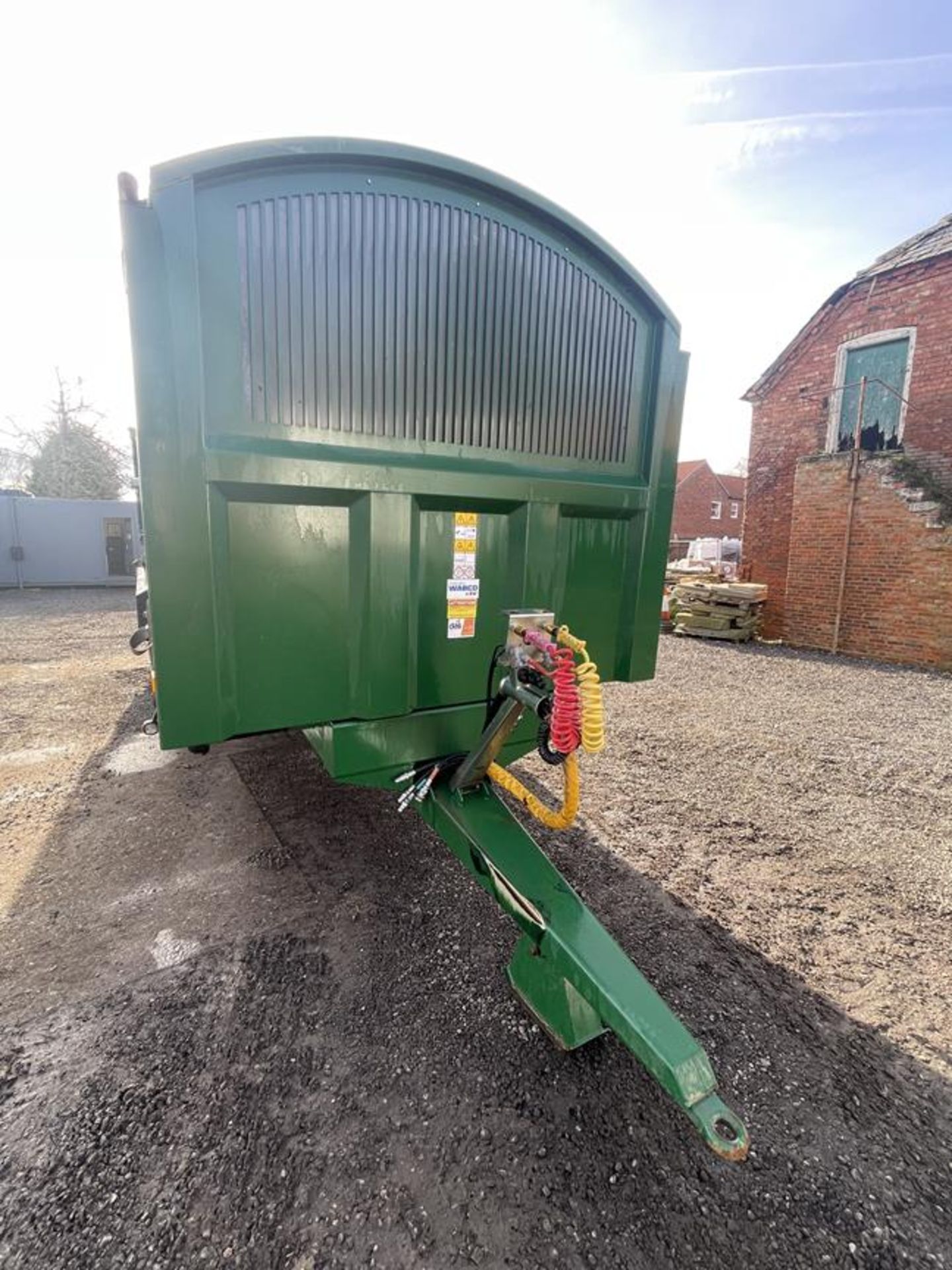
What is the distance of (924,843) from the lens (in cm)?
386

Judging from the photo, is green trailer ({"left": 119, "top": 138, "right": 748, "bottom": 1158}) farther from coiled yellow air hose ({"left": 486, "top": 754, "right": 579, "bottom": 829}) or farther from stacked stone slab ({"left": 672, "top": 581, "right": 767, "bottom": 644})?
stacked stone slab ({"left": 672, "top": 581, "right": 767, "bottom": 644})

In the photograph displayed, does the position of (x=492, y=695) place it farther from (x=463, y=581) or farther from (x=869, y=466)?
(x=869, y=466)

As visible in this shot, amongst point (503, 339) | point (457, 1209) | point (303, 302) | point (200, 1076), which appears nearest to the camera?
point (457, 1209)

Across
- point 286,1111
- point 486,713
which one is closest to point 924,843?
point 486,713

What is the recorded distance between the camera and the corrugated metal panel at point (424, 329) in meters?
1.76

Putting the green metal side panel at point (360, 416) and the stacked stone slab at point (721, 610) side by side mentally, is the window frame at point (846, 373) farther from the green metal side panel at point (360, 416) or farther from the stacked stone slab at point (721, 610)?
the green metal side panel at point (360, 416)

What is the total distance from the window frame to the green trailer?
34.5 ft

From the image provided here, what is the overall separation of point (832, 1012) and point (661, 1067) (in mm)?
1472

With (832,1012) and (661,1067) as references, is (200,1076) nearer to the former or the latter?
(661,1067)

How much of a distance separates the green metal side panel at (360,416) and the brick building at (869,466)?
9.74 meters

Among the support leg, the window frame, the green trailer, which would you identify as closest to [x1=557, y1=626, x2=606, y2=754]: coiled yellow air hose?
the green trailer

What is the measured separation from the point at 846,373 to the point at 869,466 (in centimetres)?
211

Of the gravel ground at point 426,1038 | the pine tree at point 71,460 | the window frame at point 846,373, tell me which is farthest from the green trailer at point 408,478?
the pine tree at point 71,460

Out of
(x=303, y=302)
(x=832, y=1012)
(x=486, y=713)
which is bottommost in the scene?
(x=832, y=1012)
